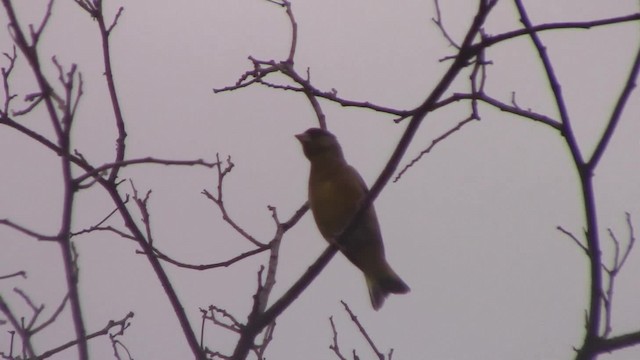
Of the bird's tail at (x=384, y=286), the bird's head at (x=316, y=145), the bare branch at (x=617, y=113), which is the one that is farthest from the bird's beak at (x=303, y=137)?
the bare branch at (x=617, y=113)

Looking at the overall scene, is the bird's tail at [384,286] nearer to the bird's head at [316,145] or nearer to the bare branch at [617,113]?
the bird's head at [316,145]

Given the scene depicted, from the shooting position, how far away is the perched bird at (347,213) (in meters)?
5.63

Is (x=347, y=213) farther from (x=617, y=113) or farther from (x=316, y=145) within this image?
(x=617, y=113)

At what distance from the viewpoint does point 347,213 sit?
221 inches

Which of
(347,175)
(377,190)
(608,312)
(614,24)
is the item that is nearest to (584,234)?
(608,312)

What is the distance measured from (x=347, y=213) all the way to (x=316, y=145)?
633 mm

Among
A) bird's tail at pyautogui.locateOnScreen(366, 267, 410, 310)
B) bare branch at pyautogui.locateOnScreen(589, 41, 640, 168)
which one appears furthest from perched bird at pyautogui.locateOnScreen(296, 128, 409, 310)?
bare branch at pyautogui.locateOnScreen(589, 41, 640, 168)

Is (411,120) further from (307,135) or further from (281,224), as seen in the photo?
(307,135)

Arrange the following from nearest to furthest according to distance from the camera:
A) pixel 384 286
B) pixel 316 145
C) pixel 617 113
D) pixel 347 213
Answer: pixel 617 113 → pixel 347 213 → pixel 384 286 → pixel 316 145

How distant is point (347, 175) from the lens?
5.83 metres

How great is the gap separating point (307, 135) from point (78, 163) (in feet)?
10.5

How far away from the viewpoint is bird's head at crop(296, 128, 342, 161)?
19.5 ft

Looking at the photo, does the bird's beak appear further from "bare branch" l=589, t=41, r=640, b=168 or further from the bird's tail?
"bare branch" l=589, t=41, r=640, b=168

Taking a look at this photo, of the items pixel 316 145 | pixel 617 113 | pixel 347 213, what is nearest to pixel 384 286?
pixel 347 213
